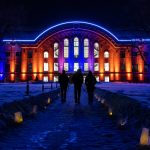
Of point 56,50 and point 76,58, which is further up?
point 56,50

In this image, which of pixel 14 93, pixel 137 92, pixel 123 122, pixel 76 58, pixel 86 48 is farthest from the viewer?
pixel 86 48

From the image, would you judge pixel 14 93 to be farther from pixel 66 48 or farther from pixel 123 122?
pixel 66 48

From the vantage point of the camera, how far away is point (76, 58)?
2249 inches

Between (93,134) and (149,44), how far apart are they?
56.8m

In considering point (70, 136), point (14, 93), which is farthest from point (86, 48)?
point (70, 136)

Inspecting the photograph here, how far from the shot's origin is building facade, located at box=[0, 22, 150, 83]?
5709 centimetres

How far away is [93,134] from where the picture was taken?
5.10 metres

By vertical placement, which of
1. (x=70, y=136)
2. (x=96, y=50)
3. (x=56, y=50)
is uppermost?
(x=56, y=50)

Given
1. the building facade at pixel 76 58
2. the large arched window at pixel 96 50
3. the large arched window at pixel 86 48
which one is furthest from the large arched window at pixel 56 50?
the large arched window at pixel 96 50

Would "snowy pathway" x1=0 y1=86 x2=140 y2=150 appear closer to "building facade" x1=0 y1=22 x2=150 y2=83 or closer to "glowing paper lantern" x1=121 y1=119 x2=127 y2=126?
"glowing paper lantern" x1=121 y1=119 x2=127 y2=126

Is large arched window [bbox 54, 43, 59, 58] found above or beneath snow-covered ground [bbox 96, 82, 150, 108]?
above

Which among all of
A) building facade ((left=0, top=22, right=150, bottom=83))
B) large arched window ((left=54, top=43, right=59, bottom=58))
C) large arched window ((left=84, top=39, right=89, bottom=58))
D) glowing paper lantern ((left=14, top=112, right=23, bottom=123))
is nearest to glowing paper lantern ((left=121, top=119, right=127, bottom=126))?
glowing paper lantern ((left=14, top=112, right=23, bottom=123))

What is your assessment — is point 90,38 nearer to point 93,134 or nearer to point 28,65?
point 28,65

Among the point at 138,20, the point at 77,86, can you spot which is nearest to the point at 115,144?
the point at 77,86
